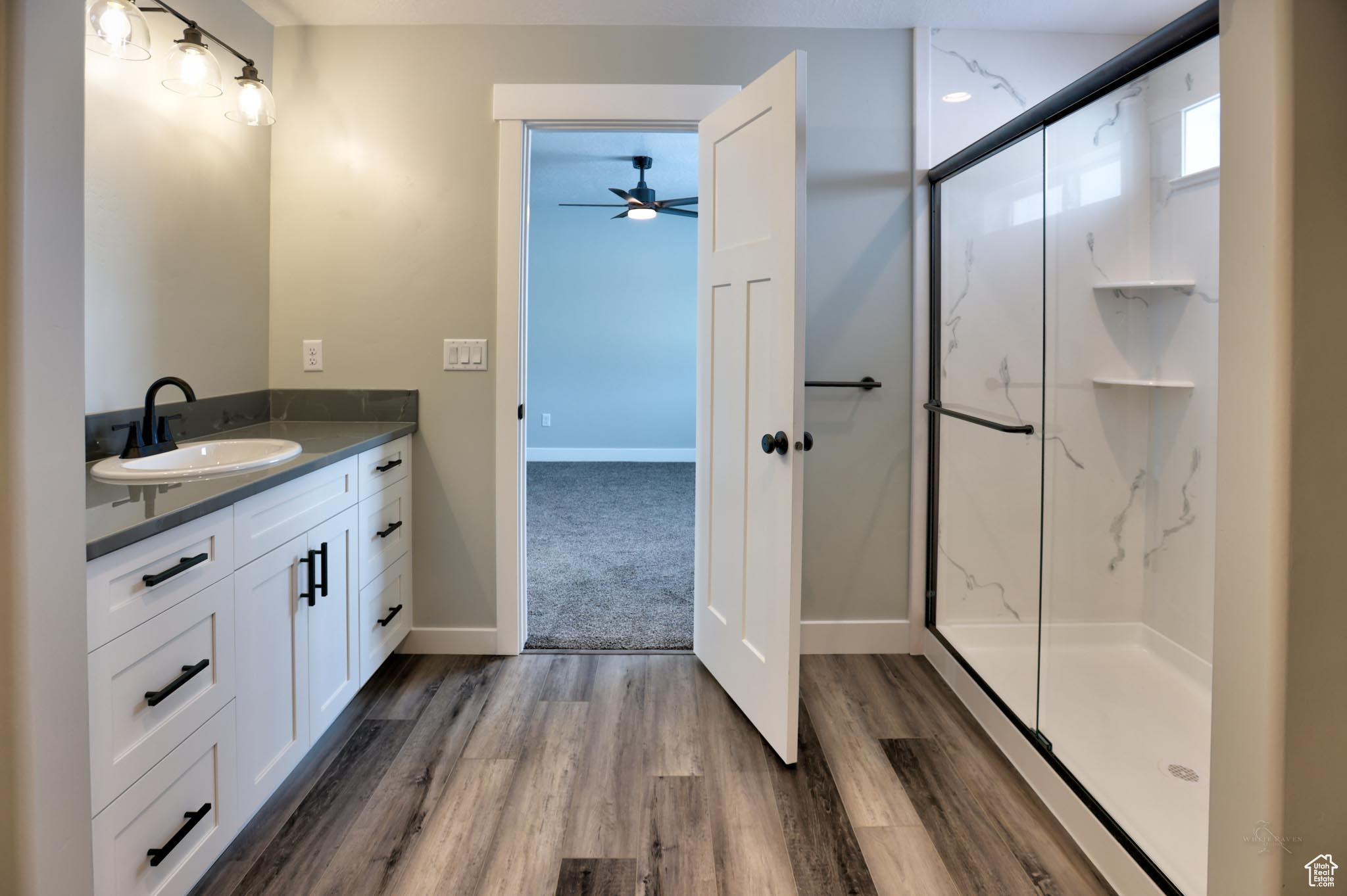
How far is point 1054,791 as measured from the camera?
179 cm

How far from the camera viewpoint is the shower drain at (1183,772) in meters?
1.89

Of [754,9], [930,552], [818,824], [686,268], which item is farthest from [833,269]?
[686,268]

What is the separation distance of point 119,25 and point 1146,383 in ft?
9.47

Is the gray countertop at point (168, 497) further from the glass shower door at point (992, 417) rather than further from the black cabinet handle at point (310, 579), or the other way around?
the glass shower door at point (992, 417)

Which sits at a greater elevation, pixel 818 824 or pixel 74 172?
pixel 74 172

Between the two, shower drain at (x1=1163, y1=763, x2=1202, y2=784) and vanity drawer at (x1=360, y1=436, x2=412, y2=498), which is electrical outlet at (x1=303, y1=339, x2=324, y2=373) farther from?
shower drain at (x1=1163, y1=763, x2=1202, y2=784)

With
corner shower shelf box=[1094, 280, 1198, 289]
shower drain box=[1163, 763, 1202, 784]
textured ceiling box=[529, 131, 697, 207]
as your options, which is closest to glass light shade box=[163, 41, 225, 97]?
textured ceiling box=[529, 131, 697, 207]

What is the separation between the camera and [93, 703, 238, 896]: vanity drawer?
1204 mm

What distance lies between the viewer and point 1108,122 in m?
2.27

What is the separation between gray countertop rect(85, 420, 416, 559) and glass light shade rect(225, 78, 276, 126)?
946 mm

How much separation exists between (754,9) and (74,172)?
2229 millimetres

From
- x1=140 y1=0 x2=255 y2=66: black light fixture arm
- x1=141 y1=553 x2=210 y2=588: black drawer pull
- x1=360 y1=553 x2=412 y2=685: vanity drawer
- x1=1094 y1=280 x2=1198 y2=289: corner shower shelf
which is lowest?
x1=360 y1=553 x2=412 y2=685: vanity drawer

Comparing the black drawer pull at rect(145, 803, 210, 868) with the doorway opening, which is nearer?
the black drawer pull at rect(145, 803, 210, 868)

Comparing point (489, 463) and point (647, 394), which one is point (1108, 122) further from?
point (647, 394)
